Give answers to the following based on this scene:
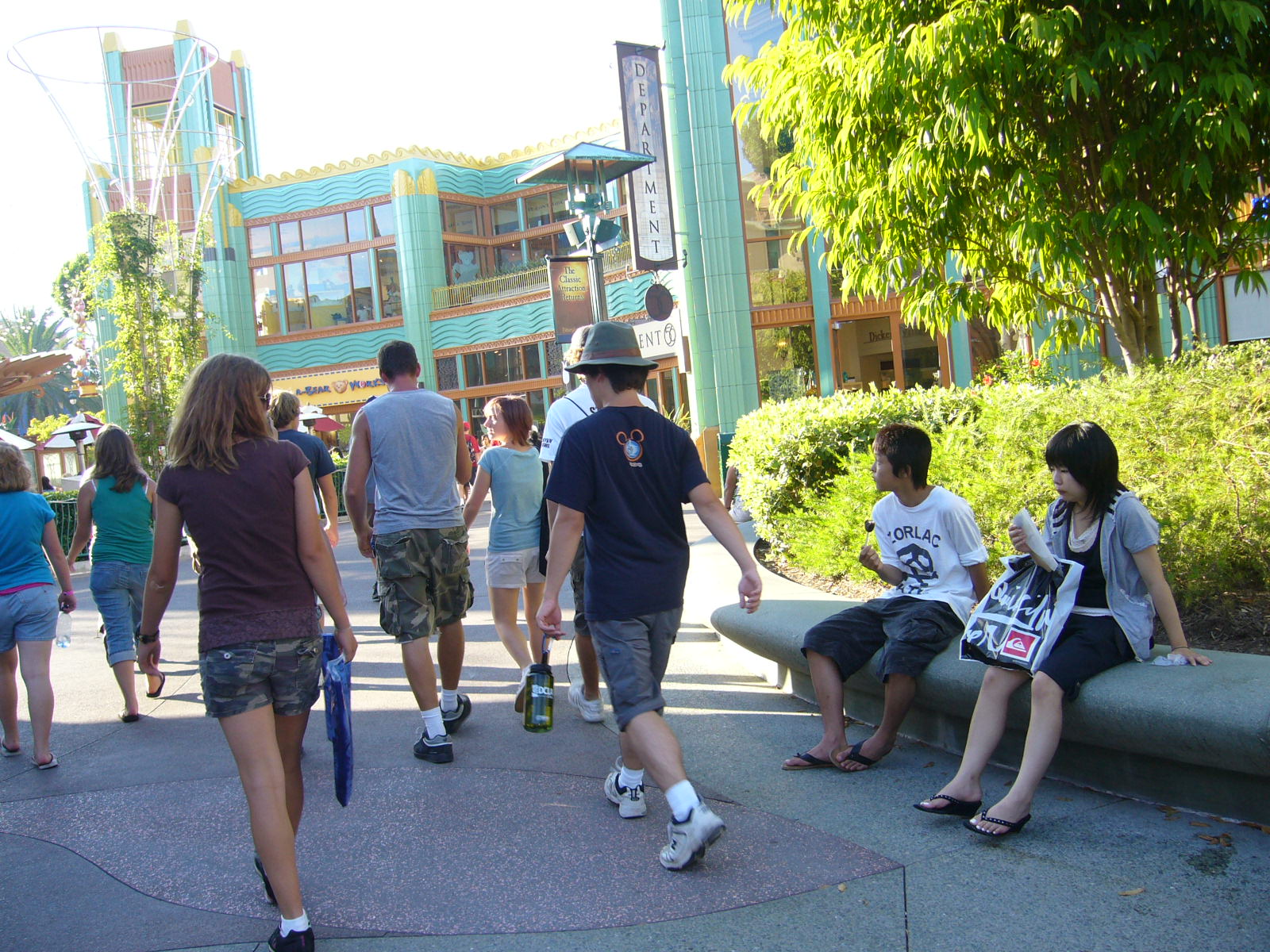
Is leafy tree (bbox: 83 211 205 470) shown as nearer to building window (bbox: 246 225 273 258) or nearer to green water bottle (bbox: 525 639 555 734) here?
Answer: building window (bbox: 246 225 273 258)

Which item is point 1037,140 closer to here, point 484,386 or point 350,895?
point 350,895

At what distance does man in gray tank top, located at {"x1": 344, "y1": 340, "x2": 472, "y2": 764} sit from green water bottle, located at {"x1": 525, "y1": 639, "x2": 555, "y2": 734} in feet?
2.79

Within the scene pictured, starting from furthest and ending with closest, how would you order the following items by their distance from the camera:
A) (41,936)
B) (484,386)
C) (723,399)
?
(484,386)
(723,399)
(41,936)

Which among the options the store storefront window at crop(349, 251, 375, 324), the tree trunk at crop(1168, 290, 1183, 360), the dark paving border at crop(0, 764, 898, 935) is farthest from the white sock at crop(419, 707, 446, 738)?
the store storefront window at crop(349, 251, 375, 324)

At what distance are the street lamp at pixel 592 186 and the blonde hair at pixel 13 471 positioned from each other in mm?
6568

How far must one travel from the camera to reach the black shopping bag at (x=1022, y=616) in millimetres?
3709

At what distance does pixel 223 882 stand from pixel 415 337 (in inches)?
1312

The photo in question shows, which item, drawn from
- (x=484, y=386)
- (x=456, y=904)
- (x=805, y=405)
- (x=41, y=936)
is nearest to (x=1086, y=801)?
(x=456, y=904)

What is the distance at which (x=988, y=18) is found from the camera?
5.55 meters

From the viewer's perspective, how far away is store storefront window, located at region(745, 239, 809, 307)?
21.4 m

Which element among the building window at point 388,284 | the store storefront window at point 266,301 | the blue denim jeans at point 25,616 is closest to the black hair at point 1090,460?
the blue denim jeans at point 25,616

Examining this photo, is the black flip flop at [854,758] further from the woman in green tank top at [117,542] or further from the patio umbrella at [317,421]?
the patio umbrella at [317,421]

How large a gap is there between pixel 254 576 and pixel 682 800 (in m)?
1.56

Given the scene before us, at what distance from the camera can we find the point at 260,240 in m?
37.6
